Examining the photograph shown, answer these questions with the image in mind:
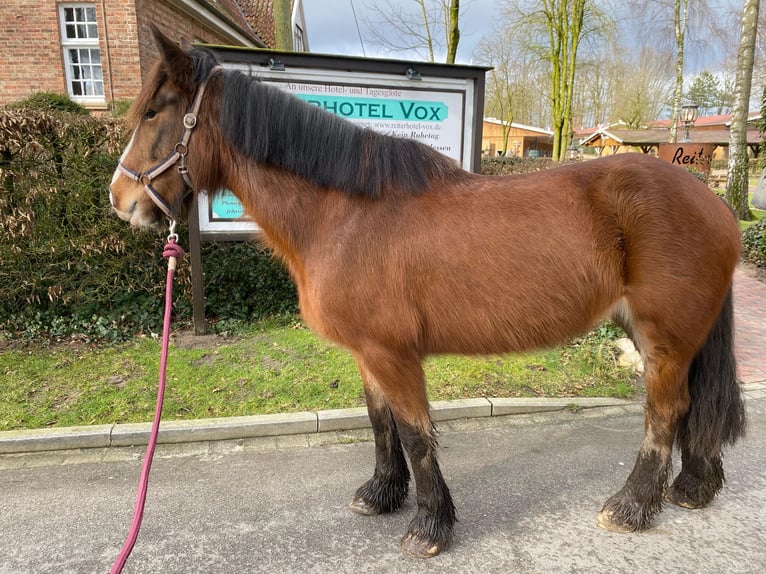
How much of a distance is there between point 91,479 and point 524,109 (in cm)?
3798

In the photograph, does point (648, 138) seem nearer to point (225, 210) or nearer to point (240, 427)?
point (225, 210)

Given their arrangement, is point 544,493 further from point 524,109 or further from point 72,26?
point 524,109

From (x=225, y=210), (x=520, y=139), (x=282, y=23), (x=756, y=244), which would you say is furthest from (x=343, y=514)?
(x=520, y=139)

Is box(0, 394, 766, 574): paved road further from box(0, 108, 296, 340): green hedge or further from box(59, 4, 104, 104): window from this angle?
box(59, 4, 104, 104): window

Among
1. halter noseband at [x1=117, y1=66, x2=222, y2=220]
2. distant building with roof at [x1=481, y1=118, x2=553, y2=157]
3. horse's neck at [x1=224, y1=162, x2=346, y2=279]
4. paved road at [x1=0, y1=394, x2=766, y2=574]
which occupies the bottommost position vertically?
paved road at [x1=0, y1=394, x2=766, y2=574]

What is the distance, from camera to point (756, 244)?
8.77m

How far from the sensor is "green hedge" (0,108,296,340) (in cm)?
479

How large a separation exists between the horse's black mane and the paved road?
1809mm

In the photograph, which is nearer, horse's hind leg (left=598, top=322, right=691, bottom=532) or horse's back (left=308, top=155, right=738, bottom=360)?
horse's back (left=308, top=155, right=738, bottom=360)

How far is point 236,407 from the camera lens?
3750 mm

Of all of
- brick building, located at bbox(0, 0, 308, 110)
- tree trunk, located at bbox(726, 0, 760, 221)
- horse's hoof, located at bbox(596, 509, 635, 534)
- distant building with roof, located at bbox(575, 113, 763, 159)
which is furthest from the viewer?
distant building with roof, located at bbox(575, 113, 763, 159)

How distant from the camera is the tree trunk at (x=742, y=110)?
10.2m

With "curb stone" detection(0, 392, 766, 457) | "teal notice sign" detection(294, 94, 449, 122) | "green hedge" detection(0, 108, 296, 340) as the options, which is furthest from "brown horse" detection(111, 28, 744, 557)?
"green hedge" detection(0, 108, 296, 340)

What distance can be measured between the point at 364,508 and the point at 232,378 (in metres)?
2.04
